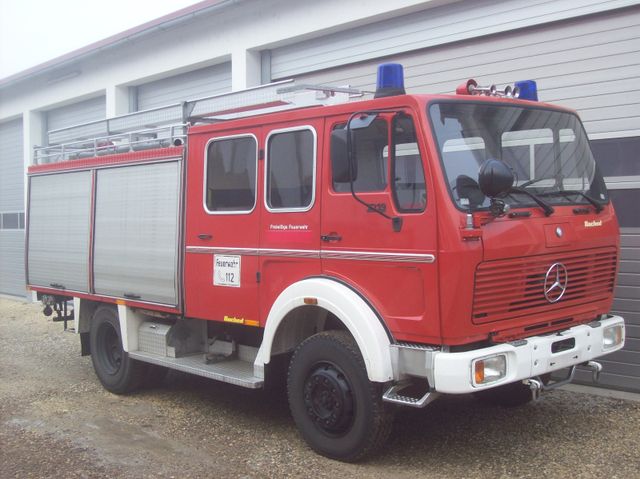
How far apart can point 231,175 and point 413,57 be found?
11.8 ft

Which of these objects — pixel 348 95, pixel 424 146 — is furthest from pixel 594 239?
pixel 348 95

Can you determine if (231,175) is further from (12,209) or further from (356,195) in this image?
(12,209)

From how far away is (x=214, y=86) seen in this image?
37.9 ft

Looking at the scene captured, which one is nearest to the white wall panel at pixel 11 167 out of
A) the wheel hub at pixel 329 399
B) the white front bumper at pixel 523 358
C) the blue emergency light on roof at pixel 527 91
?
the wheel hub at pixel 329 399

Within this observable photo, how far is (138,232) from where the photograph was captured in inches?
266

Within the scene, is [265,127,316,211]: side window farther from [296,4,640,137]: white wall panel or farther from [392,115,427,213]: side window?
[296,4,640,137]: white wall panel

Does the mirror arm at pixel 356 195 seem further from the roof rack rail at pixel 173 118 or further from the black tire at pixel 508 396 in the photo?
the black tire at pixel 508 396

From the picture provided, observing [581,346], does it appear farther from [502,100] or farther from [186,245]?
[186,245]

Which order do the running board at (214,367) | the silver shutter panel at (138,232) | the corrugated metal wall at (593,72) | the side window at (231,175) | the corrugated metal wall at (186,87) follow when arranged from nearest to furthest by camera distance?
the running board at (214,367) → the side window at (231,175) → the silver shutter panel at (138,232) → the corrugated metal wall at (593,72) → the corrugated metal wall at (186,87)

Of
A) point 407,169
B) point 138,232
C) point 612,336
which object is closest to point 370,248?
point 407,169

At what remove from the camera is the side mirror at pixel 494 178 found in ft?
14.1

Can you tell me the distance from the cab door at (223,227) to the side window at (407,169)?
1.42m

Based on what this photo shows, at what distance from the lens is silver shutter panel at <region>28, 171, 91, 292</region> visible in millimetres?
7523

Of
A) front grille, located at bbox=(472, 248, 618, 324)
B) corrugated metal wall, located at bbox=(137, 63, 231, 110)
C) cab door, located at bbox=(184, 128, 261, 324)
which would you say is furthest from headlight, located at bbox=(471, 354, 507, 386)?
corrugated metal wall, located at bbox=(137, 63, 231, 110)
